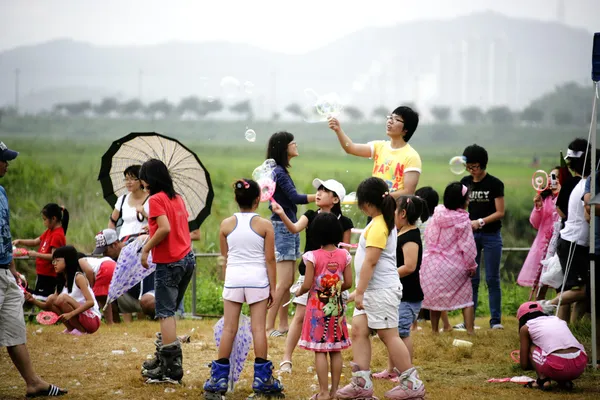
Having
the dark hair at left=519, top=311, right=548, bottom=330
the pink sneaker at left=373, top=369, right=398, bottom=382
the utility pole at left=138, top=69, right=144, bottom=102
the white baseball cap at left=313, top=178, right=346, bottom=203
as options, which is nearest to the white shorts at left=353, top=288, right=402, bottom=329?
the pink sneaker at left=373, top=369, right=398, bottom=382

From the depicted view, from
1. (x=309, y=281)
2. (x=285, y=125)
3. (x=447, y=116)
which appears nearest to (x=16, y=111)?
(x=285, y=125)

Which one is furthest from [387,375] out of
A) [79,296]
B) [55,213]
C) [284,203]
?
[55,213]

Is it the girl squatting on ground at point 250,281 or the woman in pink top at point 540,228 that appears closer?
the girl squatting on ground at point 250,281

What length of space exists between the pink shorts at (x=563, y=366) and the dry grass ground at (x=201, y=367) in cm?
12

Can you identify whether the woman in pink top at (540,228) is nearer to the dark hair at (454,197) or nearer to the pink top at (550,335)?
the dark hair at (454,197)

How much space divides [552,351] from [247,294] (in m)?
2.23

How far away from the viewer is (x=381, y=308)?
5352 mm

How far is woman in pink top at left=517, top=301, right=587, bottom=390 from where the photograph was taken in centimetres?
565

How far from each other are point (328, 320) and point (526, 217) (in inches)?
496

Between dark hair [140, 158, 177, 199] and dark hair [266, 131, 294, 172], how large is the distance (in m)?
1.43

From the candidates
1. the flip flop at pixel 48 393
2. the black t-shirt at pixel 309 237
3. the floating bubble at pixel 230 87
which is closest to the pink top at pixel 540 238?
the black t-shirt at pixel 309 237

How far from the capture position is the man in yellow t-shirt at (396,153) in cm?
675

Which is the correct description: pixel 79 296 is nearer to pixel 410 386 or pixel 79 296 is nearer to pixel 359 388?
pixel 359 388

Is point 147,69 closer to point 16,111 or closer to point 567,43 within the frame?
point 16,111
